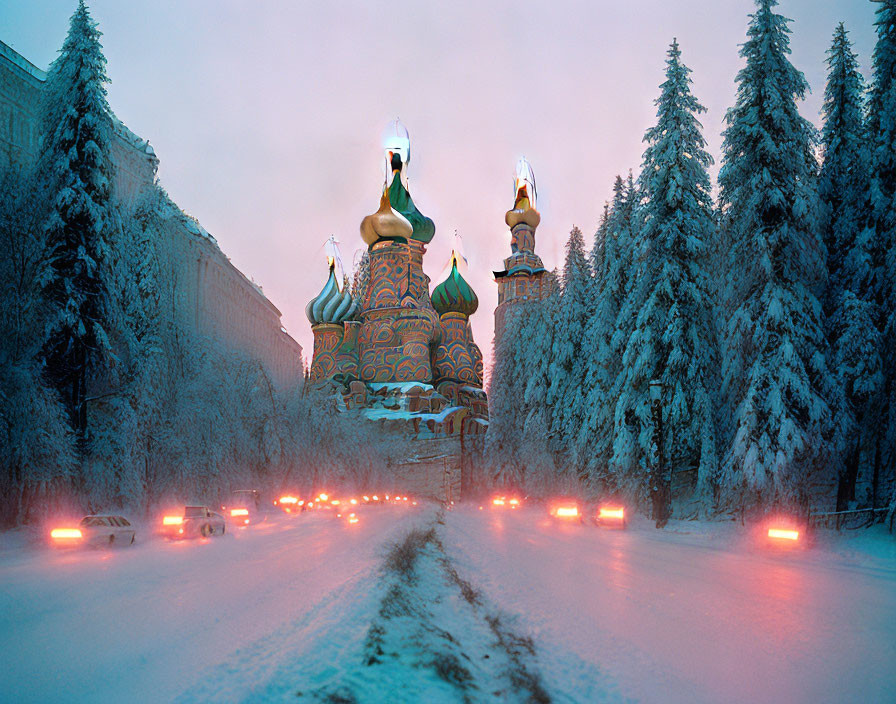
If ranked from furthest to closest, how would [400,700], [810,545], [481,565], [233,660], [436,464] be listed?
[436,464], [810,545], [481,565], [233,660], [400,700]

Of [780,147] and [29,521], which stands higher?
[780,147]

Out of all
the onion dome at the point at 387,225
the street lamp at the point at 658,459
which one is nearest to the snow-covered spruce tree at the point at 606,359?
the street lamp at the point at 658,459

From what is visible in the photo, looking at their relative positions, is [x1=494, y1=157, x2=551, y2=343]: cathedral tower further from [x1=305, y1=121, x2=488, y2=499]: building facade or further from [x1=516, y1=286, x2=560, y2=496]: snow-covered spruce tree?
[x1=516, y1=286, x2=560, y2=496]: snow-covered spruce tree

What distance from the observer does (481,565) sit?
39.1 feet

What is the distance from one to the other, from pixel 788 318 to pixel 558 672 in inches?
592

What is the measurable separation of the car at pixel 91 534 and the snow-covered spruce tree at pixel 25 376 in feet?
8.01

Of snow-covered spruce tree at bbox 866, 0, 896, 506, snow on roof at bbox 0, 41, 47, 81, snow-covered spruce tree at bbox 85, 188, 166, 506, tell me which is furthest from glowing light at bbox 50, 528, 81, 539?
snow on roof at bbox 0, 41, 47, 81

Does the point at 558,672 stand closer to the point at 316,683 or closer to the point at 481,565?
the point at 316,683

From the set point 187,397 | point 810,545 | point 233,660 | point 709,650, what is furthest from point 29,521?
point 810,545

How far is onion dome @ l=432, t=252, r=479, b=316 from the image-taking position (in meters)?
85.2

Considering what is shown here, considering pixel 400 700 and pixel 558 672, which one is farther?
pixel 558 672

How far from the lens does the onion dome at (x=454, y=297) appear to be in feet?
279

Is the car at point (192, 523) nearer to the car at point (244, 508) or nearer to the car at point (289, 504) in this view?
the car at point (244, 508)

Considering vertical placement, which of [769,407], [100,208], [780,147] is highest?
[780,147]
